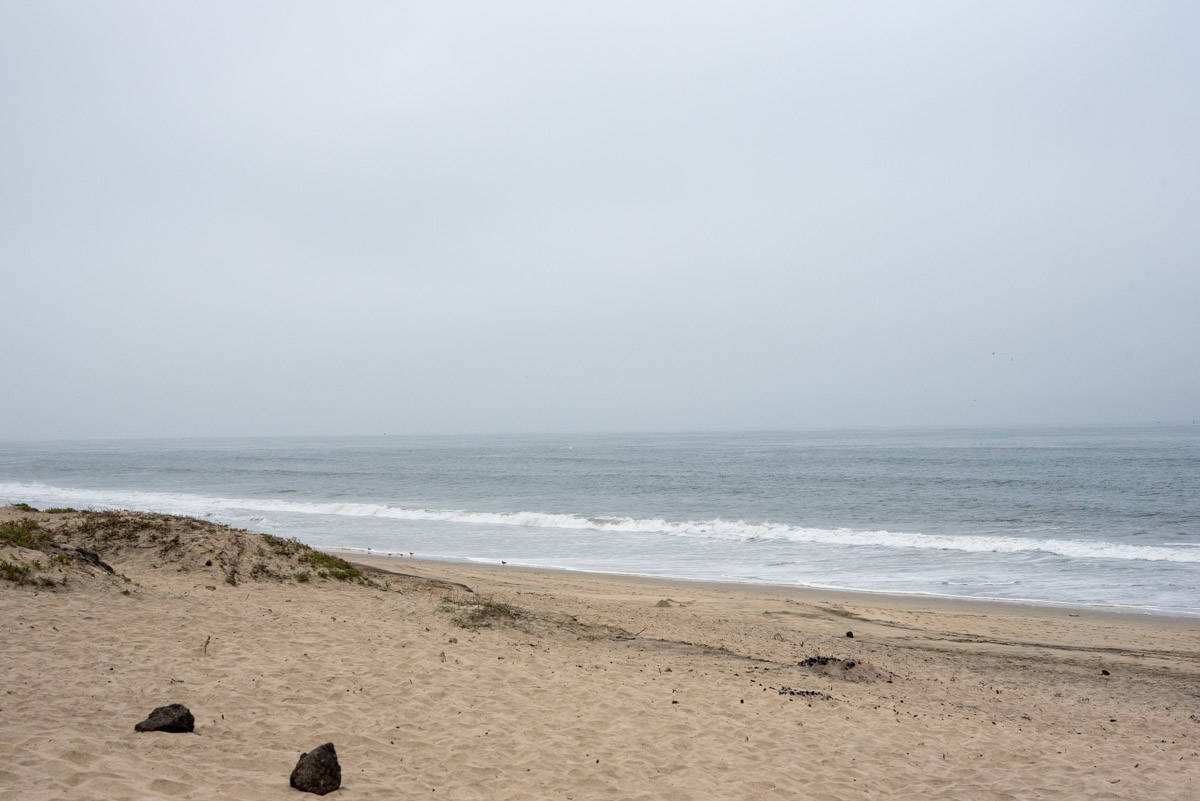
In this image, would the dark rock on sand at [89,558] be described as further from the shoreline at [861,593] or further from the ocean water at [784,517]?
the ocean water at [784,517]

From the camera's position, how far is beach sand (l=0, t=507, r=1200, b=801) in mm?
6047

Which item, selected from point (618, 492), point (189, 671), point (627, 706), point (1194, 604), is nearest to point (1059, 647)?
point (1194, 604)

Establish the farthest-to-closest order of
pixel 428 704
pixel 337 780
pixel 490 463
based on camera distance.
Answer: pixel 490 463
pixel 428 704
pixel 337 780

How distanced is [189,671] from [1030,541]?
26255mm

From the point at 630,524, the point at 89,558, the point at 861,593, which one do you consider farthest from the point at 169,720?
the point at 630,524

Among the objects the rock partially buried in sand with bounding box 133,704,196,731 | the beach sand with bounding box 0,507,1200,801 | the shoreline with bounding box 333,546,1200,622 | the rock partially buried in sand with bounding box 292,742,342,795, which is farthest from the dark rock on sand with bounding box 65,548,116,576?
the shoreline with bounding box 333,546,1200,622

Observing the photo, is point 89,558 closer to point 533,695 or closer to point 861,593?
point 533,695

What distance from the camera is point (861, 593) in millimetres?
17547

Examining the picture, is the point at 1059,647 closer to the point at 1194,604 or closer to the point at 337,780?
the point at 1194,604

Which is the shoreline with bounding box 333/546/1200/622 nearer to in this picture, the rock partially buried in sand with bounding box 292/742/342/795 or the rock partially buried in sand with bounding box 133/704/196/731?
the rock partially buried in sand with bounding box 292/742/342/795

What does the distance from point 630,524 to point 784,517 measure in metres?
7.13

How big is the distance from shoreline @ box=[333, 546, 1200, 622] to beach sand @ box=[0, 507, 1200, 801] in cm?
152

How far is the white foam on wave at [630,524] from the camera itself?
2348cm

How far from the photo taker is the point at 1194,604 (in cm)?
1592
